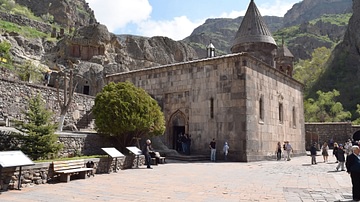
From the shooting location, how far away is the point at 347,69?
56969 mm

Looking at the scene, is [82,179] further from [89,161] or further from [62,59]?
[62,59]

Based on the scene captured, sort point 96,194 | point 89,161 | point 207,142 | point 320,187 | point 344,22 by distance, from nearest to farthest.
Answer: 1. point 96,194
2. point 320,187
3. point 89,161
4. point 207,142
5. point 344,22

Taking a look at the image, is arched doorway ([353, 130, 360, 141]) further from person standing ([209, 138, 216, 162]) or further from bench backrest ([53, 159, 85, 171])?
bench backrest ([53, 159, 85, 171])

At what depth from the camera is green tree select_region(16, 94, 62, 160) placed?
8.71 m

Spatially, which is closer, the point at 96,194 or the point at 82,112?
the point at 96,194

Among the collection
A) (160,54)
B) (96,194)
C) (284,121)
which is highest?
(160,54)

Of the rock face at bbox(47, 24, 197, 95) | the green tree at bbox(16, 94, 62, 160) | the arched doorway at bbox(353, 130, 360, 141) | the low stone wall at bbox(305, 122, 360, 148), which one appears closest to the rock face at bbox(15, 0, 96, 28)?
the rock face at bbox(47, 24, 197, 95)

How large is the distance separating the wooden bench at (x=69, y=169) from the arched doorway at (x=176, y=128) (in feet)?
29.7

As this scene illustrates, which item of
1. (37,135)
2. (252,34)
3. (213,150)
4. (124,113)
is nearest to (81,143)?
(124,113)

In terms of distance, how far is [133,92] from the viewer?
13.4 m

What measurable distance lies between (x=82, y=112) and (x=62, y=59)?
21.2 m

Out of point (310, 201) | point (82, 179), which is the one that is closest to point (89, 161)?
point (82, 179)

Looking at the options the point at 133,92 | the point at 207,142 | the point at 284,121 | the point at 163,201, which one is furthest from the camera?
the point at 284,121

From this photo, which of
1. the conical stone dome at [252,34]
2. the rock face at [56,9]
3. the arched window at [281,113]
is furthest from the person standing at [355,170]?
the rock face at [56,9]
